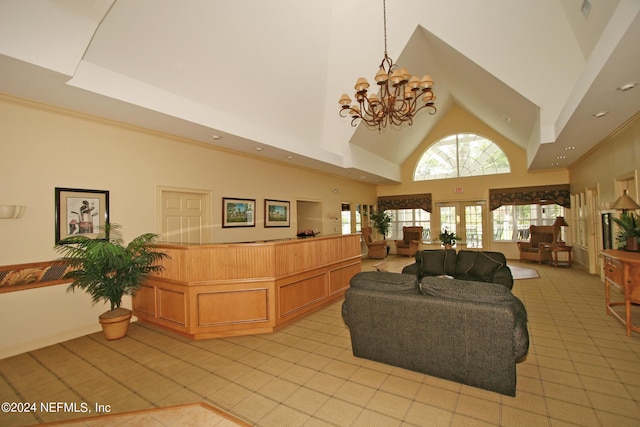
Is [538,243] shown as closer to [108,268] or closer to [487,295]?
[487,295]

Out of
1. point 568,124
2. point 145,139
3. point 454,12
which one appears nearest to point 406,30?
point 454,12

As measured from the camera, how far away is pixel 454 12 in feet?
16.3

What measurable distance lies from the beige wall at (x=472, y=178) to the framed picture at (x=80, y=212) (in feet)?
31.4

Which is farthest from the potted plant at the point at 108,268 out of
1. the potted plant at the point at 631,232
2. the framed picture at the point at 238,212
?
the potted plant at the point at 631,232

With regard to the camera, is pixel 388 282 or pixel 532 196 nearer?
pixel 388 282

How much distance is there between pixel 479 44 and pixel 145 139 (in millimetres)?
5649

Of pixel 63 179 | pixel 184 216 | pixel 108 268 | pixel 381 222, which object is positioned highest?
pixel 63 179

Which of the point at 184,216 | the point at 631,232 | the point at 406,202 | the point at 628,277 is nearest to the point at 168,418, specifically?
the point at 184,216

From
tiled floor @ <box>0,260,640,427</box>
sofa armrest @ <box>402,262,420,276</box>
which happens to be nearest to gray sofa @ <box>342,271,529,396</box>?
tiled floor @ <box>0,260,640,427</box>

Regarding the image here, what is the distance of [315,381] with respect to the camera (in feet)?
8.66

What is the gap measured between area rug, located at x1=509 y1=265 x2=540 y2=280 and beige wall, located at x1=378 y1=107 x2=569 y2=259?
81.6 inches

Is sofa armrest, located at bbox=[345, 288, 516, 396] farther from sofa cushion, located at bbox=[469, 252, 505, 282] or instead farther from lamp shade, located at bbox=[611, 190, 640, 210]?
lamp shade, located at bbox=[611, 190, 640, 210]

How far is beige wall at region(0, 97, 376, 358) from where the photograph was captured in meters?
3.27

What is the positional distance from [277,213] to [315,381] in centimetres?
450
